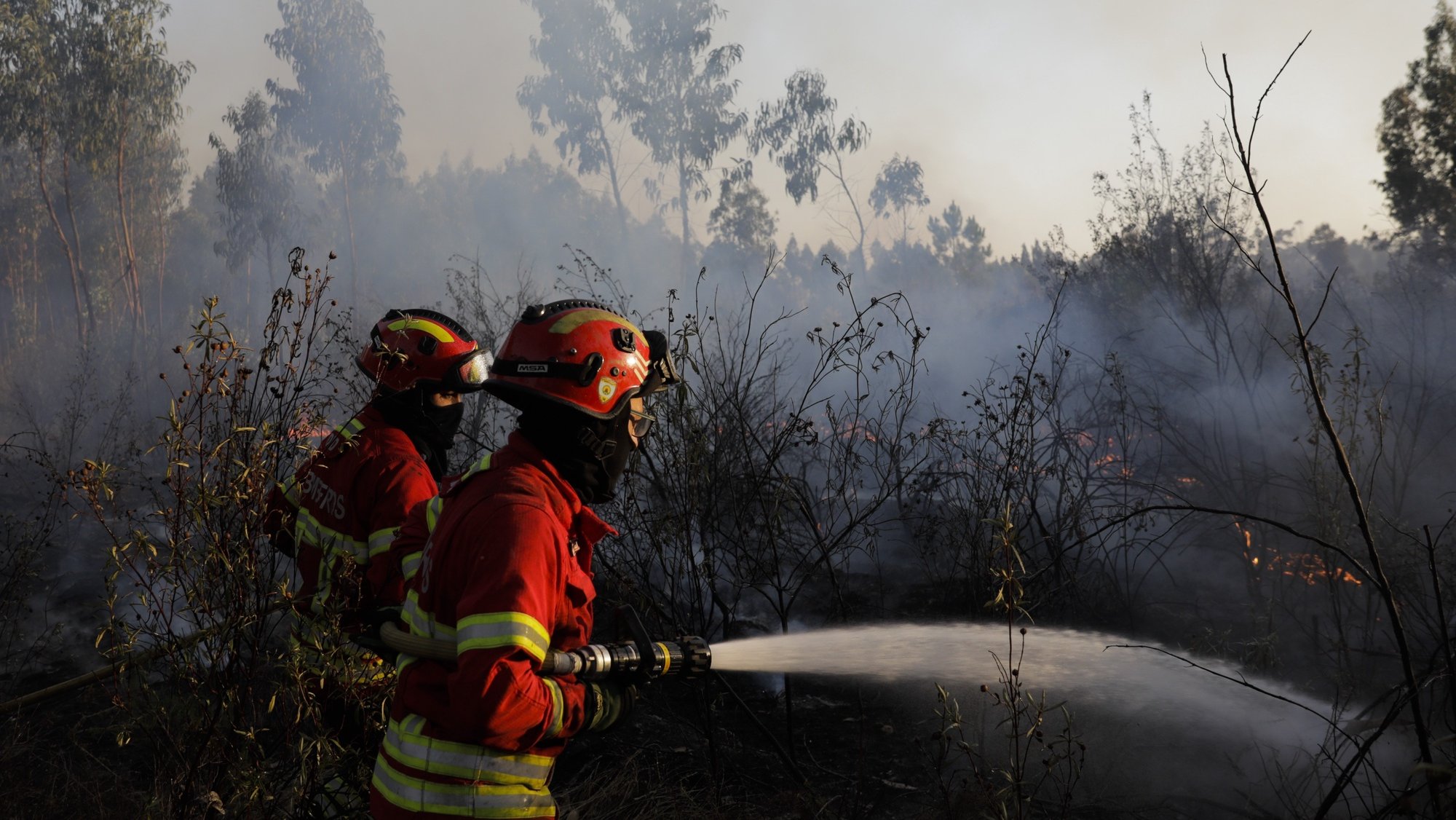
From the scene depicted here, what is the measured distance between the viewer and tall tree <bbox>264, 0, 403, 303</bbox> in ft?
113

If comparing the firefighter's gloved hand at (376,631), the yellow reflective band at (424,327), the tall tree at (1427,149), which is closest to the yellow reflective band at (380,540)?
the firefighter's gloved hand at (376,631)

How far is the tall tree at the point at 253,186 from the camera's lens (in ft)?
109

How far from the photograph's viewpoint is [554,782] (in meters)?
4.34

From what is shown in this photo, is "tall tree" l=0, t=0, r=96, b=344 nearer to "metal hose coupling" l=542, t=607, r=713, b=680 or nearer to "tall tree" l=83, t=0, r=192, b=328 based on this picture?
"tall tree" l=83, t=0, r=192, b=328

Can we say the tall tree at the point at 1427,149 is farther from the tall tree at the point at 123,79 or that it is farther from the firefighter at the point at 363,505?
the tall tree at the point at 123,79

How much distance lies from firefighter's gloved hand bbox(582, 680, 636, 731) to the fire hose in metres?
0.02

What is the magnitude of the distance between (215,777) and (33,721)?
3780 millimetres

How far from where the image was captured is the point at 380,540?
302cm

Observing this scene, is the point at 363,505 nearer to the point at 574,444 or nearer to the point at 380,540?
the point at 380,540

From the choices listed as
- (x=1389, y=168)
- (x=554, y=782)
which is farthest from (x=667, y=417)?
(x=1389, y=168)

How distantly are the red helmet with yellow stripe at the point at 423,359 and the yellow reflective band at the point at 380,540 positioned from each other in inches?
23.6

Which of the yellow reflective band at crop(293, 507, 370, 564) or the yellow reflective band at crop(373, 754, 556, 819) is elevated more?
the yellow reflective band at crop(293, 507, 370, 564)

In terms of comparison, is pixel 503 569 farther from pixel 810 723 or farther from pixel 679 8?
pixel 679 8

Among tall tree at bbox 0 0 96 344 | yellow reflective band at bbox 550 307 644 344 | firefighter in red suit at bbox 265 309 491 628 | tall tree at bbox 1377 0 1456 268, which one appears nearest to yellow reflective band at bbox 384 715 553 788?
firefighter in red suit at bbox 265 309 491 628
